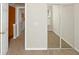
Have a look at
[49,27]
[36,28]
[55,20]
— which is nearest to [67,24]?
[55,20]

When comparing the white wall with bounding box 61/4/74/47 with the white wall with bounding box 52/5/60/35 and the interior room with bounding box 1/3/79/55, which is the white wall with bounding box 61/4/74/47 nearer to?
the interior room with bounding box 1/3/79/55

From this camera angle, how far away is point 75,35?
21.3ft

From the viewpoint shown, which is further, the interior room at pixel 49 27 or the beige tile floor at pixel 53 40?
the beige tile floor at pixel 53 40

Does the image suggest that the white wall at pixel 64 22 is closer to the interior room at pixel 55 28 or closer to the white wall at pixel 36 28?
the interior room at pixel 55 28

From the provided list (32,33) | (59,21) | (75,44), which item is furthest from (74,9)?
(32,33)

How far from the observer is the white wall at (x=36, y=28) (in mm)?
6527

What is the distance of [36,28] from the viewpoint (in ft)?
21.6

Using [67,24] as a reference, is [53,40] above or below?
below

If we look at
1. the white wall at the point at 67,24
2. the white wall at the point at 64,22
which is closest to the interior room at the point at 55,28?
the white wall at the point at 64,22

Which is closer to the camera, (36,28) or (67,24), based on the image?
(36,28)

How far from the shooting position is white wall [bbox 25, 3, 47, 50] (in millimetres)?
6527

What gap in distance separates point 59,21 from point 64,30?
409mm

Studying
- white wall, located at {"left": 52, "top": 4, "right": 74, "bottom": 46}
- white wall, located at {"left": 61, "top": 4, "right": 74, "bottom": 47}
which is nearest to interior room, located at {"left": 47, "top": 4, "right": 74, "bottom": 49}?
white wall, located at {"left": 52, "top": 4, "right": 74, "bottom": 46}

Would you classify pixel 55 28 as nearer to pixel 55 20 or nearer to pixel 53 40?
pixel 55 20
